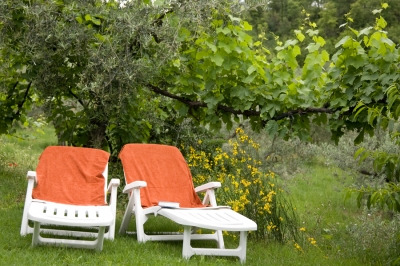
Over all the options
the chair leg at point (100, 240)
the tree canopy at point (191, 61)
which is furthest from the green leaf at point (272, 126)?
the chair leg at point (100, 240)

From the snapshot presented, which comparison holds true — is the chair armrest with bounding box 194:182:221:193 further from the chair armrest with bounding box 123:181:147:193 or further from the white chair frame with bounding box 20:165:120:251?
the white chair frame with bounding box 20:165:120:251

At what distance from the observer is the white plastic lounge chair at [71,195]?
448cm

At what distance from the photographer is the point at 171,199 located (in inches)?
220

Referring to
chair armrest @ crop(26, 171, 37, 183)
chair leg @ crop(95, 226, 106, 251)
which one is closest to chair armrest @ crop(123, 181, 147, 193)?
chair leg @ crop(95, 226, 106, 251)

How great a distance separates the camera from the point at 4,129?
7695 millimetres

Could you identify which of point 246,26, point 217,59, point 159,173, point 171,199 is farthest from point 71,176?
point 246,26

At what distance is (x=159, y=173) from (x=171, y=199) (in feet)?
1.07

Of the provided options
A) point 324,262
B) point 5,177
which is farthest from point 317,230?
point 5,177

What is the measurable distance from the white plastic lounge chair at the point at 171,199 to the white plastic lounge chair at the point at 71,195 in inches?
9.6

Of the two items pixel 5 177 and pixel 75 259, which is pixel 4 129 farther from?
pixel 75 259

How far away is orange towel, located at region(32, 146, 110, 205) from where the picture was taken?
529cm

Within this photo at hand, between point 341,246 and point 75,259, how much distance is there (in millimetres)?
4415

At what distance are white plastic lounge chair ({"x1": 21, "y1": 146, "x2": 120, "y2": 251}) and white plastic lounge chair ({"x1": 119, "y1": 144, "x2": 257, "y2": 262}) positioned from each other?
9.6 inches

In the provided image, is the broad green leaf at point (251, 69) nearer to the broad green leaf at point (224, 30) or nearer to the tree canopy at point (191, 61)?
the tree canopy at point (191, 61)
